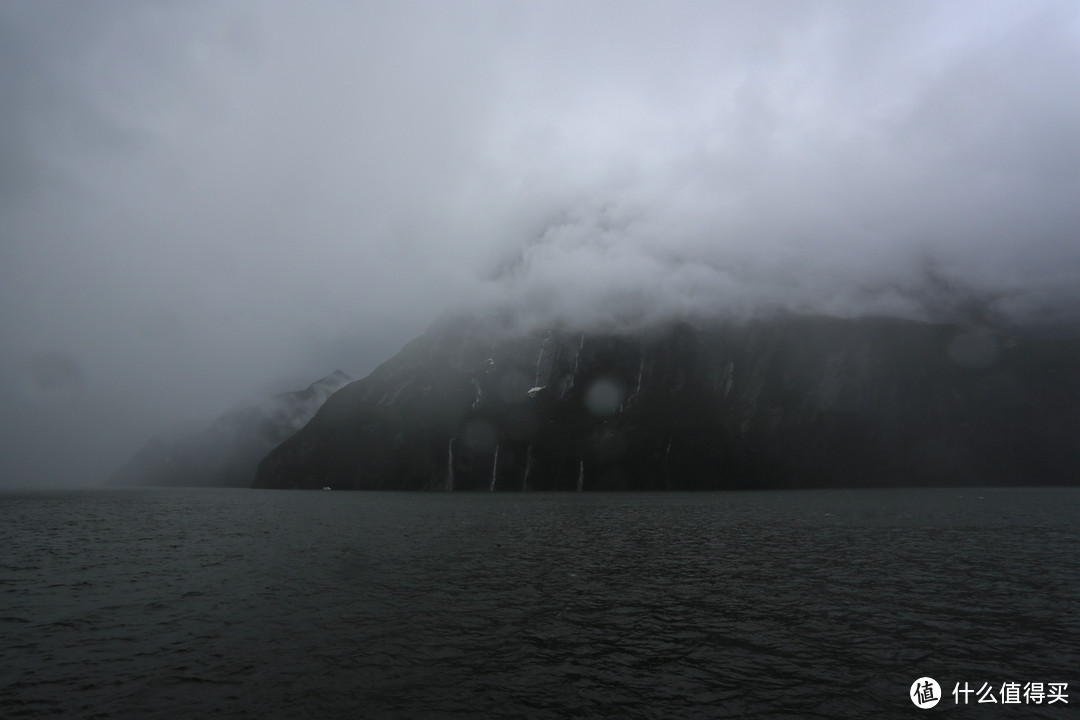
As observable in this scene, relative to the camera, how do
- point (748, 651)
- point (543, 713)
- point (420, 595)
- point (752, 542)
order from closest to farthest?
1. point (543, 713)
2. point (748, 651)
3. point (420, 595)
4. point (752, 542)

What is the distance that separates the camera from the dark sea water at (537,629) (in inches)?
949

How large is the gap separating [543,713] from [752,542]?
52.3 metres

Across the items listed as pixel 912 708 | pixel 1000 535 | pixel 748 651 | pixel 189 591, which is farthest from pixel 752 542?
pixel 189 591

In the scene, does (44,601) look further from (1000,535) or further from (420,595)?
(1000,535)

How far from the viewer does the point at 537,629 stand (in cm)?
3359

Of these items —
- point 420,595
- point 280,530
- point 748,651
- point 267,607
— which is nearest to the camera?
point 748,651

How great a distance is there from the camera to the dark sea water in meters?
24.1

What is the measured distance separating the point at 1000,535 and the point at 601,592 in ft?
193

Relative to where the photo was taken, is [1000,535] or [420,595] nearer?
[420,595]

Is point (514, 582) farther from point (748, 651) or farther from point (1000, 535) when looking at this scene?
point (1000, 535)

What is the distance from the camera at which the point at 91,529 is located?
9331 cm

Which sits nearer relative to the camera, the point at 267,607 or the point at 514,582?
the point at 267,607

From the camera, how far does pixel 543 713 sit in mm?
22953

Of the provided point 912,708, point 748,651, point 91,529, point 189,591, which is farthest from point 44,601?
point 91,529
